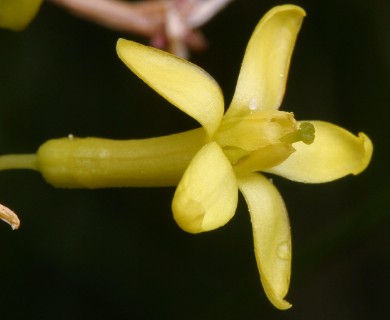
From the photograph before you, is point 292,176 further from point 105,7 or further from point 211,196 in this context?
point 105,7

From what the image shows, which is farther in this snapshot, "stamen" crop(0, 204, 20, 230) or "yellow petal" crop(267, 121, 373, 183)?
"yellow petal" crop(267, 121, 373, 183)

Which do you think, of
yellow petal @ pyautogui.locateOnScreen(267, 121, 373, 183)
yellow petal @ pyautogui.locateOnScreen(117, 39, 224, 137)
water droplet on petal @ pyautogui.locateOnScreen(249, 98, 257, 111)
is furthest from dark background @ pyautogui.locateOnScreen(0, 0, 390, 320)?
yellow petal @ pyautogui.locateOnScreen(117, 39, 224, 137)

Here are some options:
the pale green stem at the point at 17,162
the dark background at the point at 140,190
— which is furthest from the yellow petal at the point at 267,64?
the dark background at the point at 140,190

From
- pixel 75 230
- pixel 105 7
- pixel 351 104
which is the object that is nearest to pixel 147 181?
pixel 105 7

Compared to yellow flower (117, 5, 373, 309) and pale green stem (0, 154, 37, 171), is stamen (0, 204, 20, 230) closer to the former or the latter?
pale green stem (0, 154, 37, 171)

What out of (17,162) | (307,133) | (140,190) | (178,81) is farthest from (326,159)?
(140,190)

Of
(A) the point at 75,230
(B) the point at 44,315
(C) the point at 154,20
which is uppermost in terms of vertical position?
(C) the point at 154,20
